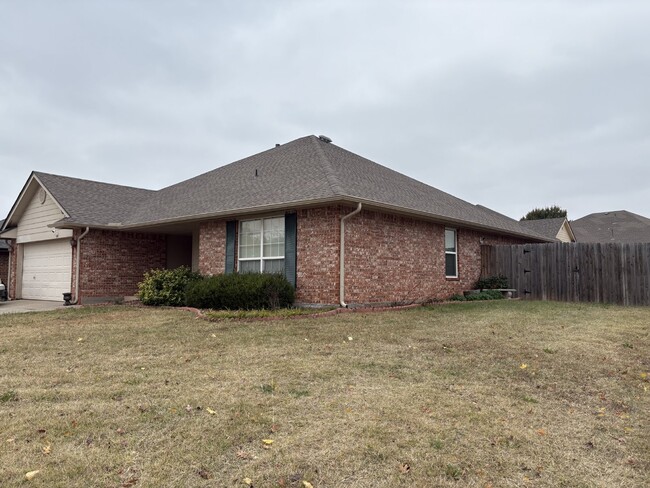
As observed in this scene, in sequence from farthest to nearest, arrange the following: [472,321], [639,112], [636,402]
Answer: [639,112], [472,321], [636,402]

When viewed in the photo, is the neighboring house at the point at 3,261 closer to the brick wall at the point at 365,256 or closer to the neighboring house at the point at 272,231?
the neighboring house at the point at 272,231

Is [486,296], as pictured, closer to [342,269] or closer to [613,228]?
[342,269]

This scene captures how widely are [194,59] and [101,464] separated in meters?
15.9

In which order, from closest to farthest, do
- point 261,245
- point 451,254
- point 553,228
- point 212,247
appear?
point 261,245, point 212,247, point 451,254, point 553,228

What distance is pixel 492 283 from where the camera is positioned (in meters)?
16.3

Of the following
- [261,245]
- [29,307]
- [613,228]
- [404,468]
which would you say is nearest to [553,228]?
[613,228]

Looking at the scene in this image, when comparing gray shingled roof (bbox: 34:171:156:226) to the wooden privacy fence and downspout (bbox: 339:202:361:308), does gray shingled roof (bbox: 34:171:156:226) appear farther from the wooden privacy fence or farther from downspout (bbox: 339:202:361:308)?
the wooden privacy fence

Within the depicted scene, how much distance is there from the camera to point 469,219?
599 inches

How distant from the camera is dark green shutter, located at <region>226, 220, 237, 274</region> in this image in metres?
13.1

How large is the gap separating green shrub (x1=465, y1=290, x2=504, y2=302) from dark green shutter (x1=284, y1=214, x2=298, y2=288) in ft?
21.3

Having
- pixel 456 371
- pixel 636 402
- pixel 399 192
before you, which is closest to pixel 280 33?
pixel 399 192

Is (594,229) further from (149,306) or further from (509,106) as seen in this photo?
(149,306)

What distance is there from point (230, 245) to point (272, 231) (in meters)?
1.63

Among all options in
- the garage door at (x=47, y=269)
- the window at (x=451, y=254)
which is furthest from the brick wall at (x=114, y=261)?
the window at (x=451, y=254)
